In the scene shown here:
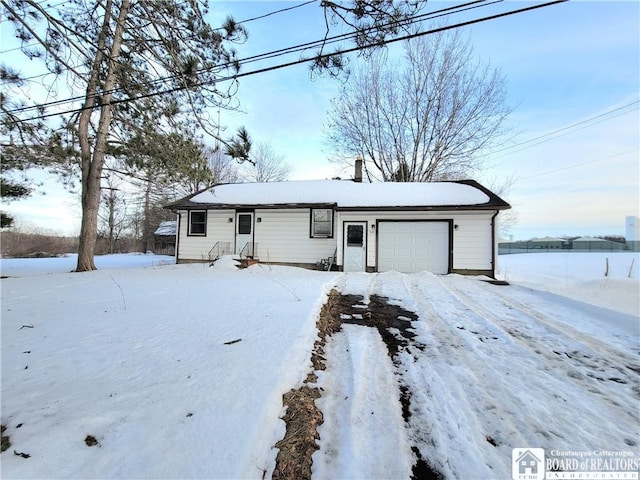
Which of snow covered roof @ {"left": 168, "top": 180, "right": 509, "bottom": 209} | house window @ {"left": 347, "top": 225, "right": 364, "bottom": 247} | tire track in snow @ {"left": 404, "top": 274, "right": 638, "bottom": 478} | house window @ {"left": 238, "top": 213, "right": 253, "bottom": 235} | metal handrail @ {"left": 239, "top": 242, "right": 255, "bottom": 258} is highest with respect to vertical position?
snow covered roof @ {"left": 168, "top": 180, "right": 509, "bottom": 209}

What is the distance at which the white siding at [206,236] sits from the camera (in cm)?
1273

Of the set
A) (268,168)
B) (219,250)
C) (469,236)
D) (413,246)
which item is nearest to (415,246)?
(413,246)

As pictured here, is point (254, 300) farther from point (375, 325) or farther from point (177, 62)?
point (177, 62)

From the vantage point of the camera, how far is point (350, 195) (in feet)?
40.2

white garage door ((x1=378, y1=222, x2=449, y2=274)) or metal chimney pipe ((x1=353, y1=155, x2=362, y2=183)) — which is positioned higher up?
metal chimney pipe ((x1=353, y1=155, x2=362, y2=183))

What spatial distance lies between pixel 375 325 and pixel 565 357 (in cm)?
239

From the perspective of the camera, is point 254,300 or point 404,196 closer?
point 254,300

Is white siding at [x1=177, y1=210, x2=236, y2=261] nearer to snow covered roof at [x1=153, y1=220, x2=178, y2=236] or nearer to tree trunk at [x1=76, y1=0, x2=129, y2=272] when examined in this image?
tree trunk at [x1=76, y1=0, x2=129, y2=272]

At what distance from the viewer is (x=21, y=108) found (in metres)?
6.48

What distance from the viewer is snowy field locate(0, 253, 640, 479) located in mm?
1773

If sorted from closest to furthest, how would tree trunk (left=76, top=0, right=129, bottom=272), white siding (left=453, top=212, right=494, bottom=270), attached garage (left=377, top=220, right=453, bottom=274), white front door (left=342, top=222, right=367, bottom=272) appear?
tree trunk (left=76, top=0, right=129, bottom=272) < white siding (left=453, top=212, right=494, bottom=270) < attached garage (left=377, top=220, right=453, bottom=274) < white front door (left=342, top=222, right=367, bottom=272)

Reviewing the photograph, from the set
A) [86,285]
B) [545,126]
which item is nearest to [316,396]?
[86,285]

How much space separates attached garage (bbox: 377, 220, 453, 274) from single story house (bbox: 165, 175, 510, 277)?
3 cm

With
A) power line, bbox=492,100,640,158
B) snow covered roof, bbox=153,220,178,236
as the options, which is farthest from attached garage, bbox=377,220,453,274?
snow covered roof, bbox=153,220,178,236
